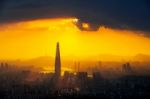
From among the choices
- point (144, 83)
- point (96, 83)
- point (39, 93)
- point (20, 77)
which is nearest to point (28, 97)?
point (39, 93)

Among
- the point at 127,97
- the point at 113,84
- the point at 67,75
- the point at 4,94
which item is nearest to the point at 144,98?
the point at 127,97

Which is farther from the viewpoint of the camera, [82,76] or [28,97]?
[82,76]

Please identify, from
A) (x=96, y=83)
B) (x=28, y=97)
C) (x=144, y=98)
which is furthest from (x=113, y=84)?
(x=28, y=97)

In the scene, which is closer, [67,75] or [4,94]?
[4,94]

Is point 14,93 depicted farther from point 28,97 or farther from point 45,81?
point 45,81

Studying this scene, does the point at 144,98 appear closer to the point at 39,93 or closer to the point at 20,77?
the point at 39,93
